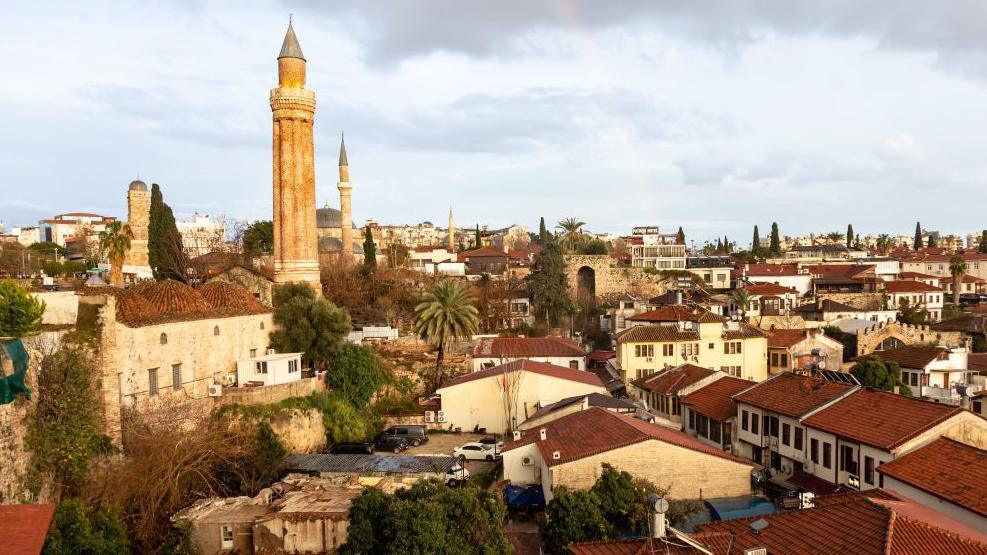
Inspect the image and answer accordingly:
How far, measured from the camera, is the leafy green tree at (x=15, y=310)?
1933 cm

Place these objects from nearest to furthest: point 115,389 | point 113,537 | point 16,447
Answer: point 113,537, point 16,447, point 115,389

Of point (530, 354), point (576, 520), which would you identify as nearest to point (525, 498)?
point (576, 520)

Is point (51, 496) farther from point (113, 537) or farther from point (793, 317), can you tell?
point (793, 317)

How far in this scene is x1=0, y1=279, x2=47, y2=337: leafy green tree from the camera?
63.4ft

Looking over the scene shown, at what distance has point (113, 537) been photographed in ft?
52.5

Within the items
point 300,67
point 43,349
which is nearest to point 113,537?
point 43,349

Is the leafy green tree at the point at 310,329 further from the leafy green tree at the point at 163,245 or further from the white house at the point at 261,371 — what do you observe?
the leafy green tree at the point at 163,245

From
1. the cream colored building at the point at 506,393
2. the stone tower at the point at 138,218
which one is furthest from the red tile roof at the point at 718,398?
the stone tower at the point at 138,218

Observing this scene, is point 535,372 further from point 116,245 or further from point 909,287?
point 909,287

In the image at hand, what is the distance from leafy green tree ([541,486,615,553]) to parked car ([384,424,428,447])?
15333 mm

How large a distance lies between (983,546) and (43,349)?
2381cm

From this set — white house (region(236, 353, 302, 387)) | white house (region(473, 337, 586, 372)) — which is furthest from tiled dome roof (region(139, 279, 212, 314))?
white house (region(473, 337, 586, 372))

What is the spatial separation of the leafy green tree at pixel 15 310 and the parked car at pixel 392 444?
49.3 feet

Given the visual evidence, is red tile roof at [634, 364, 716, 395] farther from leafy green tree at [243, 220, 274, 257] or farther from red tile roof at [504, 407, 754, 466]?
leafy green tree at [243, 220, 274, 257]
